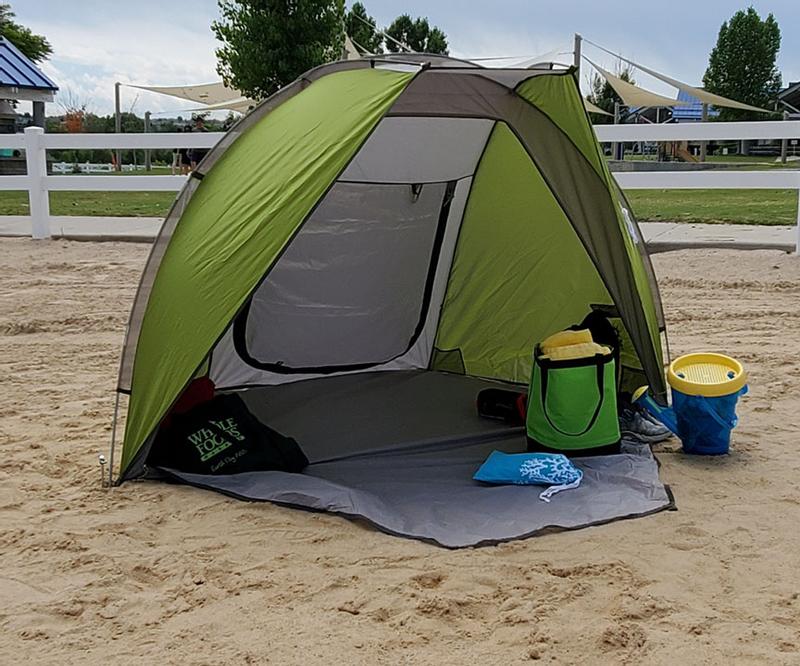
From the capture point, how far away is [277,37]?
63.6 feet

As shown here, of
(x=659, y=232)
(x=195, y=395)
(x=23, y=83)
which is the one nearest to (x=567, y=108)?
(x=195, y=395)

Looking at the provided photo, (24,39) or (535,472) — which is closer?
(535,472)

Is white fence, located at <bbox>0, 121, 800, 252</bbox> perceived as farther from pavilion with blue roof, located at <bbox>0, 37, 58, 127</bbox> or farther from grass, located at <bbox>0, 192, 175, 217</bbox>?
pavilion with blue roof, located at <bbox>0, 37, 58, 127</bbox>

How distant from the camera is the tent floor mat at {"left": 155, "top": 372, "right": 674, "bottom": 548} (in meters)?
3.11

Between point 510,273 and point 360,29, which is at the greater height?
point 360,29

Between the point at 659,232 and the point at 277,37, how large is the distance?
12.4m

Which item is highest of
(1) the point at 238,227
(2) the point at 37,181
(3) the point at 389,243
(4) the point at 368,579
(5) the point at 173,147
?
(5) the point at 173,147

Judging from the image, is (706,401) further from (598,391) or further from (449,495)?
(449,495)

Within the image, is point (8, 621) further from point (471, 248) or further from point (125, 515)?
point (471, 248)

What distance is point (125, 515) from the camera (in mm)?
3146

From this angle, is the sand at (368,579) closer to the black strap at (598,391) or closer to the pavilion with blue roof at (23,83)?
the black strap at (598,391)

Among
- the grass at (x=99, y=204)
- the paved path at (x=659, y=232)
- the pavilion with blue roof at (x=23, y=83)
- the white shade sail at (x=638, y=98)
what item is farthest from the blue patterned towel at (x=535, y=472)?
the white shade sail at (x=638, y=98)

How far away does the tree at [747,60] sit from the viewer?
125 ft

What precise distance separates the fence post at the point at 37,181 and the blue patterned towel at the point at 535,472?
24.5 ft
